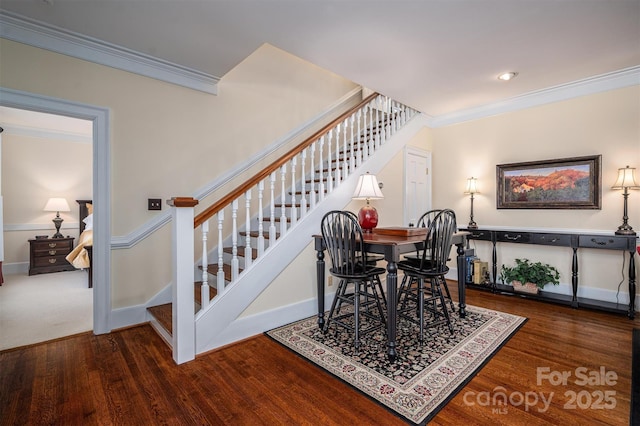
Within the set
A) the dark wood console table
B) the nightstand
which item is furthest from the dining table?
the nightstand

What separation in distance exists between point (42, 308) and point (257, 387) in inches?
122

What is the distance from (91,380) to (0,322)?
1874 millimetres

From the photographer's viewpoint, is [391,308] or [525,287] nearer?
[391,308]

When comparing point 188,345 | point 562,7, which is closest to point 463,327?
point 188,345

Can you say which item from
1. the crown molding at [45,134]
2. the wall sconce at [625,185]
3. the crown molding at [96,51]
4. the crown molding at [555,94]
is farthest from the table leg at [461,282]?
the crown molding at [45,134]

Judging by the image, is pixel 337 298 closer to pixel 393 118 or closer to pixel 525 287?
pixel 525 287

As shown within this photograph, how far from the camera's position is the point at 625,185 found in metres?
3.19

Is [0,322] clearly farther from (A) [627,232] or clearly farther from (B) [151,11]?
(A) [627,232]

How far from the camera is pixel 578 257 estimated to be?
364cm

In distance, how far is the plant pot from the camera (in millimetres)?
3711

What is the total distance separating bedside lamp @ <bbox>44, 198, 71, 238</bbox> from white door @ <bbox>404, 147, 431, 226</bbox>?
19.5ft

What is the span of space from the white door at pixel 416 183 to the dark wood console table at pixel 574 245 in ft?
3.01

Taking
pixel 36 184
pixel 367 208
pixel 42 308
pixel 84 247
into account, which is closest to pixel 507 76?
pixel 367 208

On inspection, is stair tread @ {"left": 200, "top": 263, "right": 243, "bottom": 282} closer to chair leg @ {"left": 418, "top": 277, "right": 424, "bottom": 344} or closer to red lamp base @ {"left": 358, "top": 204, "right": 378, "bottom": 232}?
red lamp base @ {"left": 358, "top": 204, "right": 378, "bottom": 232}
